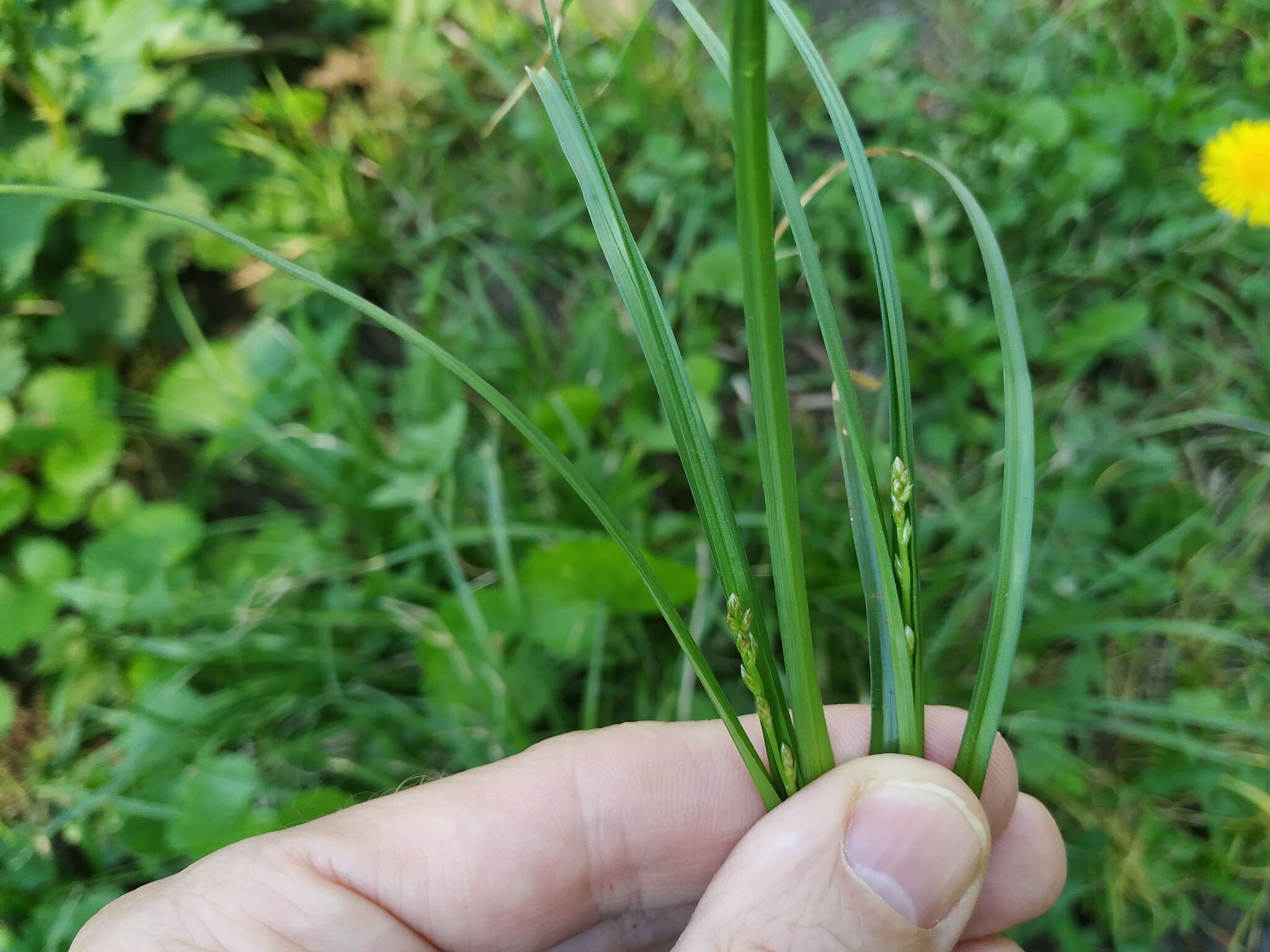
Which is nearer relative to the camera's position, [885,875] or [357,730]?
[885,875]

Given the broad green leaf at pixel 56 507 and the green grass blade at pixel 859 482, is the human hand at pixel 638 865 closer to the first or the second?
the green grass blade at pixel 859 482

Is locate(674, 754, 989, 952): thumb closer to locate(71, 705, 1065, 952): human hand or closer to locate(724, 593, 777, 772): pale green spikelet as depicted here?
locate(71, 705, 1065, 952): human hand

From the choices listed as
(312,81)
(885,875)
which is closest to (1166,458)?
(885,875)

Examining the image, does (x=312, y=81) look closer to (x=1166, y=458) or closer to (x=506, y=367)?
(x=506, y=367)

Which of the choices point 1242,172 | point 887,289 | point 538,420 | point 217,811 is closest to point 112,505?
point 217,811

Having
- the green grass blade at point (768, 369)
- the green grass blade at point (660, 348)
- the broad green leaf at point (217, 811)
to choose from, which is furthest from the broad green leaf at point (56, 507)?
the green grass blade at point (768, 369)

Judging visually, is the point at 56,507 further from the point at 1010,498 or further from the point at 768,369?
the point at 1010,498
